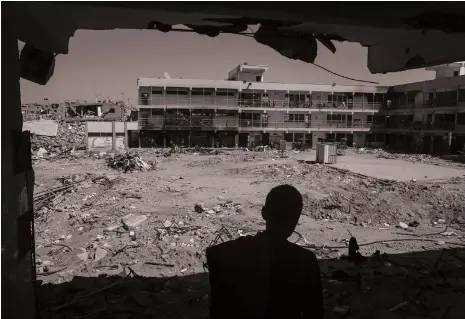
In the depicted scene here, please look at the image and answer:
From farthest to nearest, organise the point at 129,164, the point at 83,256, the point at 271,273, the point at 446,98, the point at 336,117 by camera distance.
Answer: the point at 336,117
the point at 446,98
the point at 129,164
the point at 83,256
the point at 271,273

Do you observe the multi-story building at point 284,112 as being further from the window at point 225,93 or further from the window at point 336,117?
the window at point 336,117

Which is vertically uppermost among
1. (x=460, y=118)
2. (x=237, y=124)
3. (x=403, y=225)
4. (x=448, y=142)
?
(x=460, y=118)

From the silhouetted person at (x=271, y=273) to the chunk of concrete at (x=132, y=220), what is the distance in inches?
326

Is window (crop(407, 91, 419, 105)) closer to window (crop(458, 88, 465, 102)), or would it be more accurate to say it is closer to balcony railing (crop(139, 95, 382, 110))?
balcony railing (crop(139, 95, 382, 110))

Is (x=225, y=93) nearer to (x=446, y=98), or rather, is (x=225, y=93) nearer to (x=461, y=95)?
(x=446, y=98)

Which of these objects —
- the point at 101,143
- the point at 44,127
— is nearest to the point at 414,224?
the point at 101,143

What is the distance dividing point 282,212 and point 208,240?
23.3ft

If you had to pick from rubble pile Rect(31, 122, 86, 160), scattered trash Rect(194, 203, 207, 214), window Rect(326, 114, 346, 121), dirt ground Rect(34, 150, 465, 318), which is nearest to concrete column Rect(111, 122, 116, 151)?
rubble pile Rect(31, 122, 86, 160)

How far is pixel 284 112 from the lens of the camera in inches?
1807

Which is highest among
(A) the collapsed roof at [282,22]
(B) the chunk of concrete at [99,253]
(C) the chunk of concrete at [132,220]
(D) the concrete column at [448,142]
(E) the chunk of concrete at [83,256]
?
(A) the collapsed roof at [282,22]

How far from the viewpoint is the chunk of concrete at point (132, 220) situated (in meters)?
9.98

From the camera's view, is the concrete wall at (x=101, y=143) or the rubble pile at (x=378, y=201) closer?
the rubble pile at (x=378, y=201)

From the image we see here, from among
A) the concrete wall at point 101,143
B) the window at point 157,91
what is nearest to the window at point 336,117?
the window at point 157,91

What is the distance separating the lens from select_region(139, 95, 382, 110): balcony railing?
4225cm
